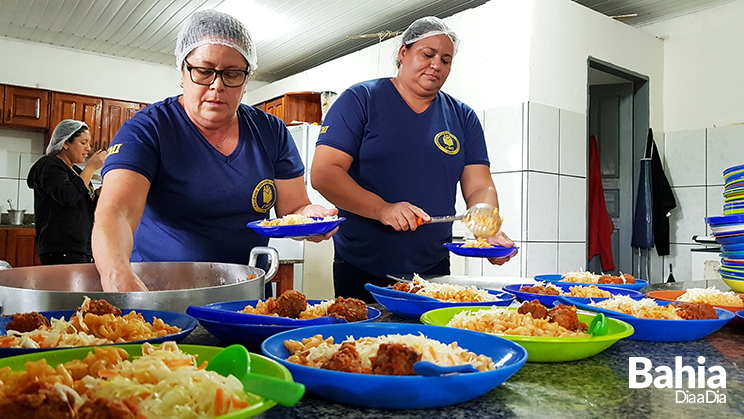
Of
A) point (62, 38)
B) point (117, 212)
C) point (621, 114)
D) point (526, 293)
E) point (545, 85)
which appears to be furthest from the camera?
point (62, 38)

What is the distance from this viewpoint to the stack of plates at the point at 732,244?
65.9 inches

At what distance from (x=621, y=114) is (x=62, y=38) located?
6.06 m

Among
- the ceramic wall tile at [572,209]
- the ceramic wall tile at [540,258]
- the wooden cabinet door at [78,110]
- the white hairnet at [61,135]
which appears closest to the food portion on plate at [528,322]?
the ceramic wall tile at [540,258]

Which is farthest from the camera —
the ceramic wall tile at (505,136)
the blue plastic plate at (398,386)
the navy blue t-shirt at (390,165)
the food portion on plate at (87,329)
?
the ceramic wall tile at (505,136)

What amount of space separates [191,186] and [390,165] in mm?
755

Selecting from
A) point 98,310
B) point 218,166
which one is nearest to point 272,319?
point 98,310

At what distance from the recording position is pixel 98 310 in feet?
2.90

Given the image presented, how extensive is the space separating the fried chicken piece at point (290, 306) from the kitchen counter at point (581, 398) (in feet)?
1.07

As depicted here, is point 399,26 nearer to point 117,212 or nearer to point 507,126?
point 507,126

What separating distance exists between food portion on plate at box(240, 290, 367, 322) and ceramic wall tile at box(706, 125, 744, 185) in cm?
429

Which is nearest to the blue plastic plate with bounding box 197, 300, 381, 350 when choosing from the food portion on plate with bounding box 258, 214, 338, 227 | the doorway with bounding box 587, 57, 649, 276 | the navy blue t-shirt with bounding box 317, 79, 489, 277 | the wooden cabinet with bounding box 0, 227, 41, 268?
the food portion on plate with bounding box 258, 214, 338, 227

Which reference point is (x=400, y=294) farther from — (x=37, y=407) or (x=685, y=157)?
(x=685, y=157)

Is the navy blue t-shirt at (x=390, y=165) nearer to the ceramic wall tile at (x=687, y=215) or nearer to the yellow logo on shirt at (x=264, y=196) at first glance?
the yellow logo on shirt at (x=264, y=196)

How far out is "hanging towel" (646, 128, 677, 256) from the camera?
4480mm
